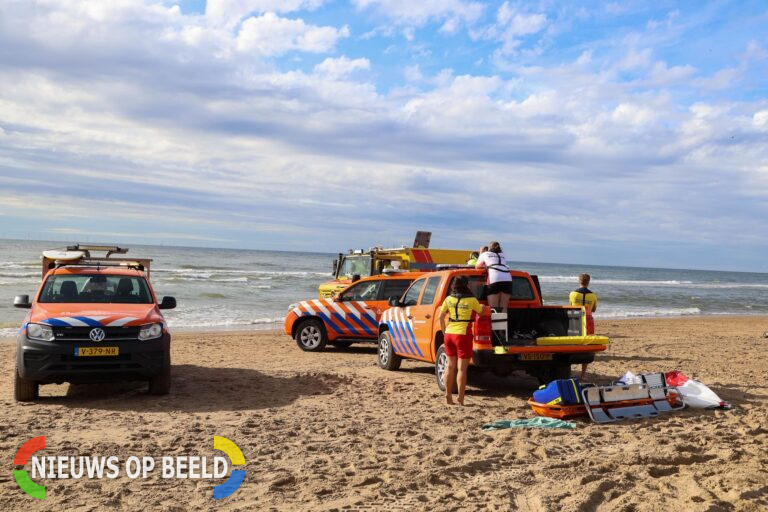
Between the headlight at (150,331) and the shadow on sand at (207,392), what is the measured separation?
771mm

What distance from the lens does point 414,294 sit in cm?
1066

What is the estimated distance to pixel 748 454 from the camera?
5.98 m

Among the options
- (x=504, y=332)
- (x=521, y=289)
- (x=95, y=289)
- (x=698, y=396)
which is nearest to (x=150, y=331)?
(x=95, y=289)

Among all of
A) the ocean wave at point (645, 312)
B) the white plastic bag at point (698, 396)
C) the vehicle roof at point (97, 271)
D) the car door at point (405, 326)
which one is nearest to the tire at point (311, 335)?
the car door at point (405, 326)

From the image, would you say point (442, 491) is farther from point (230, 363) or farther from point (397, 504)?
point (230, 363)

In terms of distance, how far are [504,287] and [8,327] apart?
13731mm

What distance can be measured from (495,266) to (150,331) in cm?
466

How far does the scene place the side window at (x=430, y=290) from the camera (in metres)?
10.0

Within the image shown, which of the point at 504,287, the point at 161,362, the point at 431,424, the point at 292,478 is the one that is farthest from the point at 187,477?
the point at 504,287

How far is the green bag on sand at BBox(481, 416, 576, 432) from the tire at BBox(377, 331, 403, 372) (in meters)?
4.15

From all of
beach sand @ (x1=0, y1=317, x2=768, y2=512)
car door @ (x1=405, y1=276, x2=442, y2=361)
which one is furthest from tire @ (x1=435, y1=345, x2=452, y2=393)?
car door @ (x1=405, y1=276, x2=442, y2=361)

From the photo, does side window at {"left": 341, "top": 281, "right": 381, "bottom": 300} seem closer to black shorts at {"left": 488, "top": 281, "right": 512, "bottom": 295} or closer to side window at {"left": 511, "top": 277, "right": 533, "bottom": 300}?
side window at {"left": 511, "top": 277, "right": 533, "bottom": 300}

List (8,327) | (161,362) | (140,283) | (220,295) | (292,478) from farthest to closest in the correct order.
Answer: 1. (220,295)
2. (8,327)
3. (140,283)
4. (161,362)
5. (292,478)

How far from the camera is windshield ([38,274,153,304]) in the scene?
9.00m
